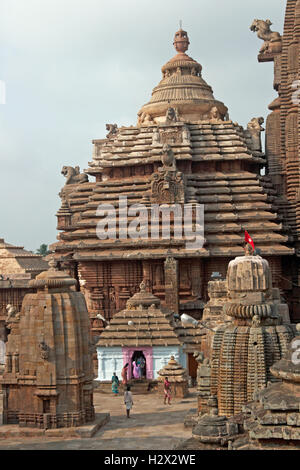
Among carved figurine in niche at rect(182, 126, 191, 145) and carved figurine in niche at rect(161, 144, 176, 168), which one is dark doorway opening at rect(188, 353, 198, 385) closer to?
carved figurine in niche at rect(161, 144, 176, 168)

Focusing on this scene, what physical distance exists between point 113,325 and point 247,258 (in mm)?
14126

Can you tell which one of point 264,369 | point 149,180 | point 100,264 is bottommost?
point 264,369

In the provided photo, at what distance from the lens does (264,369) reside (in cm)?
1964

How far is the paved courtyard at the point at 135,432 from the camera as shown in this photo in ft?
72.5

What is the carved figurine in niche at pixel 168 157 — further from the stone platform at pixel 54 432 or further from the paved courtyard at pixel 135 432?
the stone platform at pixel 54 432

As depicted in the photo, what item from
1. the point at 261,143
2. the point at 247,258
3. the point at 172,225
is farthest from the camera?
the point at 261,143

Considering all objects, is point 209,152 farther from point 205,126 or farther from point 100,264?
point 100,264

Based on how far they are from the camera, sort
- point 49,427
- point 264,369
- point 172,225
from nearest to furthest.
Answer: point 264,369 → point 49,427 → point 172,225

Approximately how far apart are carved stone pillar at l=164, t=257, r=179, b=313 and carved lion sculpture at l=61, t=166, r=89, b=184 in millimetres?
16689

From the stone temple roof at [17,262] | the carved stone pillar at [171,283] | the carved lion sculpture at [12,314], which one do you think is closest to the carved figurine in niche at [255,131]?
the carved stone pillar at [171,283]

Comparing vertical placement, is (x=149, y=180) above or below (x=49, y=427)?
above

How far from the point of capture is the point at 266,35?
52.7m

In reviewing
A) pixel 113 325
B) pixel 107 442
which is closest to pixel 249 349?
pixel 107 442

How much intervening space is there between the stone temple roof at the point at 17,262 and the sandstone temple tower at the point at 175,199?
181 centimetres
